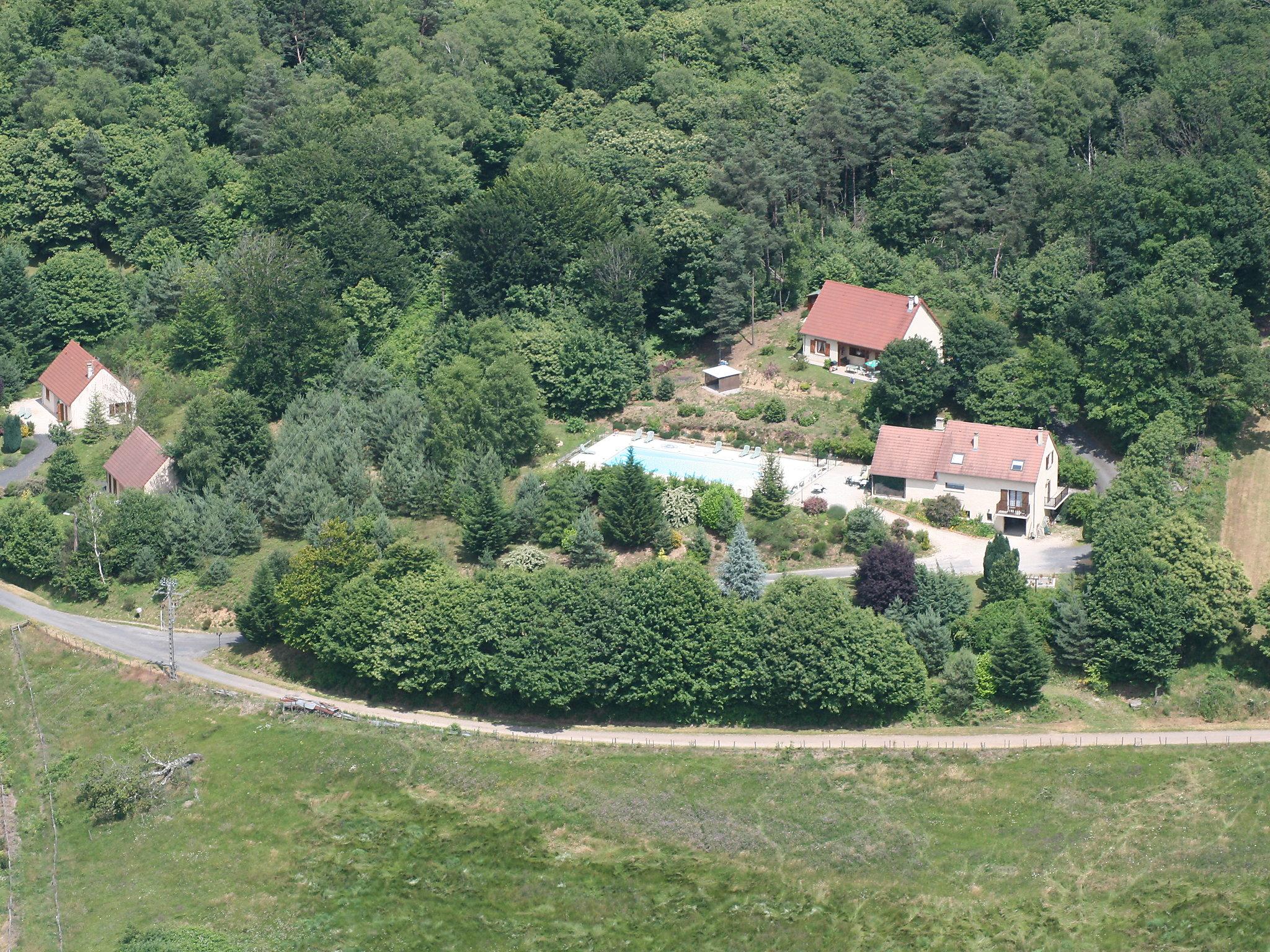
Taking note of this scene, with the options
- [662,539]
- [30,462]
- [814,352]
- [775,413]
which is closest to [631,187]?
[814,352]

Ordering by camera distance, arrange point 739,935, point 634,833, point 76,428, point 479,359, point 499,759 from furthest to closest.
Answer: point 76,428 → point 479,359 → point 499,759 → point 634,833 → point 739,935

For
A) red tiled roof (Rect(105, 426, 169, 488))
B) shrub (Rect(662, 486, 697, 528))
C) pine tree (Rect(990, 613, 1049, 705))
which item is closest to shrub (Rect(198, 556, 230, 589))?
red tiled roof (Rect(105, 426, 169, 488))

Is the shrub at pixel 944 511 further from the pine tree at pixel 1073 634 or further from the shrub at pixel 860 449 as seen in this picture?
the pine tree at pixel 1073 634

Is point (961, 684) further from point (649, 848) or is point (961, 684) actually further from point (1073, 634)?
point (649, 848)

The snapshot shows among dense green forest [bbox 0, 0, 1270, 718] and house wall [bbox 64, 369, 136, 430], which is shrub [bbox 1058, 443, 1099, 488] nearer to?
dense green forest [bbox 0, 0, 1270, 718]

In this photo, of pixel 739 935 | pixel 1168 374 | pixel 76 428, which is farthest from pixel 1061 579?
pixel 76 428

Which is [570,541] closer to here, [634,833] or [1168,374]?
[634,833]
